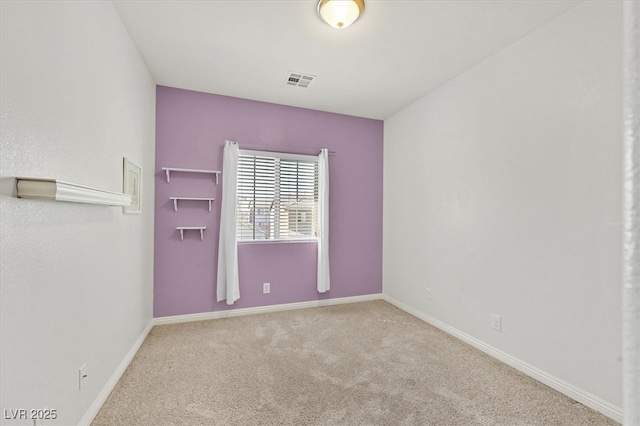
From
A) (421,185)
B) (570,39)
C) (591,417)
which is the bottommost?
(591,417)

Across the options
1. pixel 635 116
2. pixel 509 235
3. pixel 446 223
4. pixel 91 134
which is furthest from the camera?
pixel 446 223

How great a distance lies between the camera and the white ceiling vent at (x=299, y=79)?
9.49ft

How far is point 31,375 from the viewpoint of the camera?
1.18 meters

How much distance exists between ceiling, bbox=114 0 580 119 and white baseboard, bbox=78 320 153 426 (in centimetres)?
248

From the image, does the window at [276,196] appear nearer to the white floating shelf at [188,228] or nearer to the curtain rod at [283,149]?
the curtain rod at [283,149]

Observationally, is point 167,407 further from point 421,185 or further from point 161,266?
point 421,185

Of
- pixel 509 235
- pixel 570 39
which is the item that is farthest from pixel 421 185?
pixel 570 39

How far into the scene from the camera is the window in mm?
3461

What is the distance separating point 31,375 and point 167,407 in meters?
0.86

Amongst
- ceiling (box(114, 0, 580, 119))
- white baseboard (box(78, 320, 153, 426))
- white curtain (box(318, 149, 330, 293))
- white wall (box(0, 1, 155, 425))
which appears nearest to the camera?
white wall (box(0, 1, 155, 425))

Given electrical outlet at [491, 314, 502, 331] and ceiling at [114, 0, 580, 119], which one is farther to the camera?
electrical outlet at [491, 314, 502, 331]

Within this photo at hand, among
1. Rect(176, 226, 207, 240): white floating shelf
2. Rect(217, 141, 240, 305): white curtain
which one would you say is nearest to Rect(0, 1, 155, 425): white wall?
Rect(176, 226, 207, 240): white floating shelf

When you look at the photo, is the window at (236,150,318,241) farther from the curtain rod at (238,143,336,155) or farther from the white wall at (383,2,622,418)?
the white wall at (383,2,622,418)

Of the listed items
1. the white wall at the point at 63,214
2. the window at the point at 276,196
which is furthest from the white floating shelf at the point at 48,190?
the window at the point at 276,196
